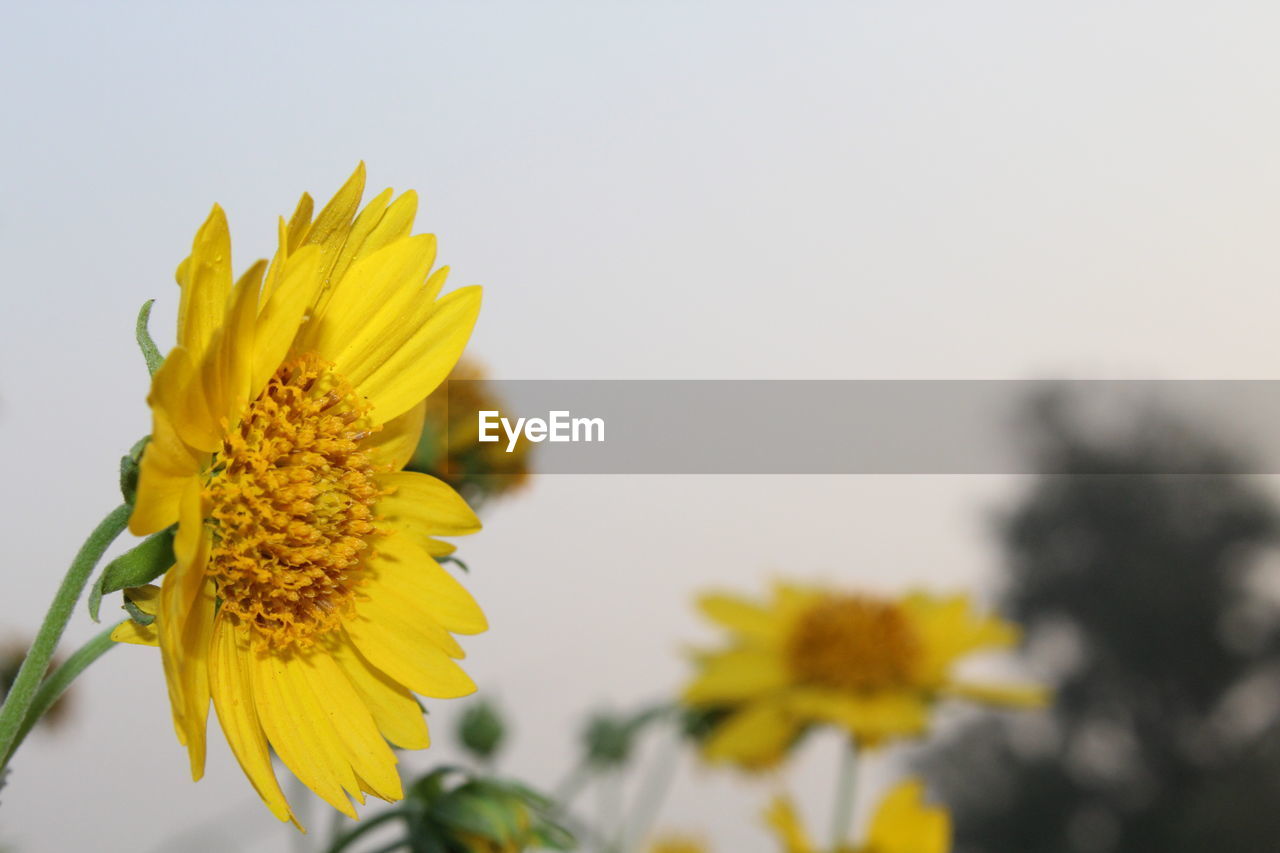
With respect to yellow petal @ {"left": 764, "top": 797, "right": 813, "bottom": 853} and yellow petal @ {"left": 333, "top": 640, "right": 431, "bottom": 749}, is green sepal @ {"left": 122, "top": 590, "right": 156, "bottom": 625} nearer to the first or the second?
yellow petal @ {"left": 333, "top": 640, "right": 431, "bottom": 749}

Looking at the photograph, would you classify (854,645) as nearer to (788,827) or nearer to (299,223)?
(788,827)

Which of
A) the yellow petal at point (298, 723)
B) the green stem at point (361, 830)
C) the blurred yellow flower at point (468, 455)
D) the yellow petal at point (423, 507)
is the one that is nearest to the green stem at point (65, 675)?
the yellow petal at point (298, 723)

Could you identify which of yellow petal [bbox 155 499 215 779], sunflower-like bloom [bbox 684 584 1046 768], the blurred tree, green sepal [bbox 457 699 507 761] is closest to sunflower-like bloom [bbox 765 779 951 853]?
sunflower-like bloom [bbox 684 584 1046 768]

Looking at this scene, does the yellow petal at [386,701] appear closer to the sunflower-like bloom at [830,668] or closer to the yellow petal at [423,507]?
the yellow petal at [423,507]

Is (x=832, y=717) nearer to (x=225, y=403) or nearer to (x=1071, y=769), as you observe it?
(x=225, y=403)

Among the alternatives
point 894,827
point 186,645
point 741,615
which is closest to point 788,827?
point 894,827

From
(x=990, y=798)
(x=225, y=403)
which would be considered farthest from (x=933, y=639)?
(x=990, y=798)
